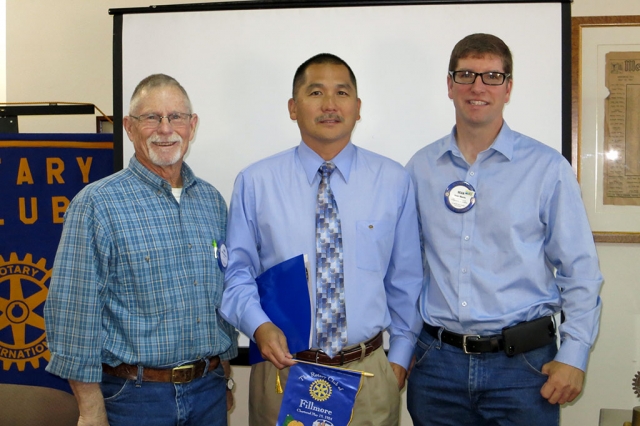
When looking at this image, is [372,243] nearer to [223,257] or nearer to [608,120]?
[223,257]

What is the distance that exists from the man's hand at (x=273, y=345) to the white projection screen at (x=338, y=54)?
116 centimetres

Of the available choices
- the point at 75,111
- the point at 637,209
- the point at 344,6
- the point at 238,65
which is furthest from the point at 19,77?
the point at 637,209

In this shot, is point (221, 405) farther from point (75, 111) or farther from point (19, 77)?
point (19, 77)

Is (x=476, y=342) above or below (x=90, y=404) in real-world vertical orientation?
above

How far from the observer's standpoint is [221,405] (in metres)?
2.02

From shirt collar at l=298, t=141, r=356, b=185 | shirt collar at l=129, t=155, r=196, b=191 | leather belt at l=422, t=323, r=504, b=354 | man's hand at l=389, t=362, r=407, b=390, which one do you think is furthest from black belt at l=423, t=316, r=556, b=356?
shirt collar at l=129, t=155, r=196, b=191

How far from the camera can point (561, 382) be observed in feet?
5.95

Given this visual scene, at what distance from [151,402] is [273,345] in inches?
16.6

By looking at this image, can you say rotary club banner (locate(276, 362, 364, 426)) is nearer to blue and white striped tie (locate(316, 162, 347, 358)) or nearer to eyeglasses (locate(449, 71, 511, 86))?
blue and white striped tie (locate(316, 162, 347, 358))

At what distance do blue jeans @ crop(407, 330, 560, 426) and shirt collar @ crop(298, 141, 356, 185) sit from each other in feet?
2.12

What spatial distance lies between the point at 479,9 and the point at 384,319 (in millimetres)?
1544

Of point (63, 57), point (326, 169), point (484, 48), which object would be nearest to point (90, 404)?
point (326, 169)

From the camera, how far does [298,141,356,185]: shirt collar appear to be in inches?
78.6

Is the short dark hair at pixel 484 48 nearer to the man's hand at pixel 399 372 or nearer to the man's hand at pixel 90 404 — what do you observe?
the man's hand at pixel 399 372
